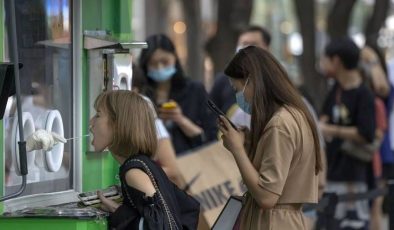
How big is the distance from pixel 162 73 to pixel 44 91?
323 centimetres

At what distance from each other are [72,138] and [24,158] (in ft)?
3.68

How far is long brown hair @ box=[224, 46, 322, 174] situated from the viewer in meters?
5.90

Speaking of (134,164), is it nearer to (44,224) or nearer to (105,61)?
(44,224)

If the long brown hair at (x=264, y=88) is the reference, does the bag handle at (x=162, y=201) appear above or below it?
below

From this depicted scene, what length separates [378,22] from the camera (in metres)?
25.0

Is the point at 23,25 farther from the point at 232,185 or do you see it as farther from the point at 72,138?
the point at 232,185

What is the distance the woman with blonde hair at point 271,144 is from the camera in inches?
228

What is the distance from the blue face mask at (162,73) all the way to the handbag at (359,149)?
2.26 m

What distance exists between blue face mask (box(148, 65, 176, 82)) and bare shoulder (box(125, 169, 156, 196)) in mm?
3759

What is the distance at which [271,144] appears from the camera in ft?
19.0

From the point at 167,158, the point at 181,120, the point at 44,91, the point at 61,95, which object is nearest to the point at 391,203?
the point at 167,158

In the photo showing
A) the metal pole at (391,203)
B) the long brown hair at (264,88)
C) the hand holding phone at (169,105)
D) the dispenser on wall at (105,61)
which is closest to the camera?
the long brown hair at (264,88)

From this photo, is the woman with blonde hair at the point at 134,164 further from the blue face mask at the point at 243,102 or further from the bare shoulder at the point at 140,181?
the blue face mask at the point at 243,102

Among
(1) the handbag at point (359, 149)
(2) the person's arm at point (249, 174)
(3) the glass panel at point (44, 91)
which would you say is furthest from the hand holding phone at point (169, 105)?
(2) the person's arm at point (249, 174)
